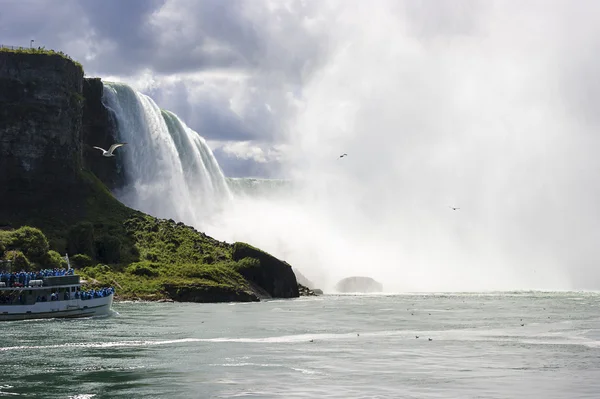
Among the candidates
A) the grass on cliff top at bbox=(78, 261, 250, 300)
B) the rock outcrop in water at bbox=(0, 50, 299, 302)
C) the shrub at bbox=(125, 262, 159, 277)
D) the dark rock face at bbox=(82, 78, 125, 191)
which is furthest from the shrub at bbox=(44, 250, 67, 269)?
the dark rock face at bbox=(82, 78, 125, 191)

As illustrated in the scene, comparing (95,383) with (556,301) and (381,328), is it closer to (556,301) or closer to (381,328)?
(381,328)

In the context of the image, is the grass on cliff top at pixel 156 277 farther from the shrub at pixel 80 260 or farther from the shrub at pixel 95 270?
the shrub at pixel 80 260

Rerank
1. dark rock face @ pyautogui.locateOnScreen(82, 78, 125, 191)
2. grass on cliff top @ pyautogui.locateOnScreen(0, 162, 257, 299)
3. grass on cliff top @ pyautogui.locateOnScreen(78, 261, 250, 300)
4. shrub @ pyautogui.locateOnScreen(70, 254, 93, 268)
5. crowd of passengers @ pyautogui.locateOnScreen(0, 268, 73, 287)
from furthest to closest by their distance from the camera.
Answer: dark rock face @ pyautogui.locateOnScreen(82, 78, 125, 191) < shrub @ pyautogui.locateOnScreen(70, 254, 93, 268) < grass on cliff top @ pyautogui.locateOnScreen(0, 162, 257, 299) < grass on cliff top @ pyautogui.locateOnScreen(78, 261, 250, 300) < crowd of passengers @ pyautogui.locateOnScreen(0, 268, 73, 287)

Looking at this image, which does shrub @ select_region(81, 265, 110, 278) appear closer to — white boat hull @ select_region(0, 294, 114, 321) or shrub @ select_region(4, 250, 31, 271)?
shrub @ select_region(4, 250, 31, 271)

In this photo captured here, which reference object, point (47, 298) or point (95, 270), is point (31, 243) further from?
point (47, 298)

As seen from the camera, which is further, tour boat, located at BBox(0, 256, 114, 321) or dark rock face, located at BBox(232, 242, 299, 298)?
dark rock face, located at BBox(232, 242, 299, 298)

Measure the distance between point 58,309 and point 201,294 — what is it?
138ft

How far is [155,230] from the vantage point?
7028 inches

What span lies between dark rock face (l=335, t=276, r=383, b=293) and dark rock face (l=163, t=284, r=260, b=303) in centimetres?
4633

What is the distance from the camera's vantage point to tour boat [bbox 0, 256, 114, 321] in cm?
10638

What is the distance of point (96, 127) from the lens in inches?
7721

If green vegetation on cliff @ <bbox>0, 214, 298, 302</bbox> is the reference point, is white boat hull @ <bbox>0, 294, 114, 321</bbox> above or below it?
below

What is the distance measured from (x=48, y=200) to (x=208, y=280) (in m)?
39.3

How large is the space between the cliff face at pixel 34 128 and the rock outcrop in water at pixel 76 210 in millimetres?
185
